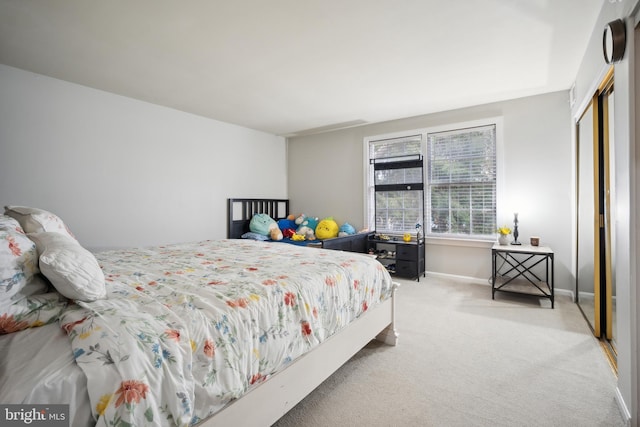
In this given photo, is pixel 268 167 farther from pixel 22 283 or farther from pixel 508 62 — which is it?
pixel 22 283

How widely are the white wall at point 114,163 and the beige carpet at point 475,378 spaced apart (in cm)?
320

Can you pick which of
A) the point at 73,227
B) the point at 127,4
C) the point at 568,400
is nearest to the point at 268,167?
the point at 73,227

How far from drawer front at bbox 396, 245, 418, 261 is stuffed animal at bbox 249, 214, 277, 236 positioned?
82.1 inches

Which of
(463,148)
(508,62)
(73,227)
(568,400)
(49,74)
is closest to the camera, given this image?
(568,400)

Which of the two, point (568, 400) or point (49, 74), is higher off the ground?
point (49, 74)

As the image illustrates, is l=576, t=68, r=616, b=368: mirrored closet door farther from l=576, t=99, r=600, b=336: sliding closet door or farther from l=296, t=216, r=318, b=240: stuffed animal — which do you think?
l=296, t=216, r=318, b=240: stuffed animal

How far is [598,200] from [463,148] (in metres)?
1.93

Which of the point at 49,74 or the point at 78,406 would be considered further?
the point at 49,74

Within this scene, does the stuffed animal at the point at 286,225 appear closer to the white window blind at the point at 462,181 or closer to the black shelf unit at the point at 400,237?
the black shelf unit at the point at 400,237

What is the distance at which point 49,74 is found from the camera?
3166 mm

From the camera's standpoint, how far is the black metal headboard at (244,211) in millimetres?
5014

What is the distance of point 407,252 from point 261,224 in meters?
2.37

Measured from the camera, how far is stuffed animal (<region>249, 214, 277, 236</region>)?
5061 mm

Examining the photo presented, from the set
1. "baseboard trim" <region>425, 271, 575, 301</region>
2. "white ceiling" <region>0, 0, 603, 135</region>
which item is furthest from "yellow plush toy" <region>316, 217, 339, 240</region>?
"white ceiling" <region>0, 0, 603, 135</region>
